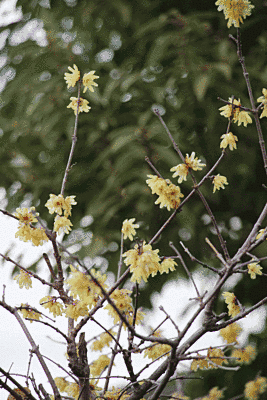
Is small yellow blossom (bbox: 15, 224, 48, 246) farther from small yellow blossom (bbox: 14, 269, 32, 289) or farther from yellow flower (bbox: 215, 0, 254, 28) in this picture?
yellow flower (bbox: 215, 0, 254, 28)

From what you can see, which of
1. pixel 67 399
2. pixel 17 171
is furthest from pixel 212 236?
pixel 67 399

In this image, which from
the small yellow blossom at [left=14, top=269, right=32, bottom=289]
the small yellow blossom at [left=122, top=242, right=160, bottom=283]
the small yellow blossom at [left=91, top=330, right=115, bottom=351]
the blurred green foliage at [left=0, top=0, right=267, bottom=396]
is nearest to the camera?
the small yellow blossom at [left=122, top=242, right=160, bottom=283]

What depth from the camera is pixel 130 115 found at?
5.02 ft

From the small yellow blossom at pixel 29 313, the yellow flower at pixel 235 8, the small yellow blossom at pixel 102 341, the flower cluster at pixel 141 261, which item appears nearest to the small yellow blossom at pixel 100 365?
the small yellow blossom at pixel 102 341

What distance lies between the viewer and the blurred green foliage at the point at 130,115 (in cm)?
139

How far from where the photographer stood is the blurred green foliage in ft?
4.57

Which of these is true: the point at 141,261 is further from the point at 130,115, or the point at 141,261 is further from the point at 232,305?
the point at 130,115

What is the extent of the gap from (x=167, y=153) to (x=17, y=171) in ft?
2.32

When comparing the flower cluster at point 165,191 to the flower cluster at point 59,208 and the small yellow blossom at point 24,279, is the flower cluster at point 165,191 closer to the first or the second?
the flower cluster at point 59,208

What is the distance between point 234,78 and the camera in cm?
151

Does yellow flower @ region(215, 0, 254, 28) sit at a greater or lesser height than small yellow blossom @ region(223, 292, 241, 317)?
greater

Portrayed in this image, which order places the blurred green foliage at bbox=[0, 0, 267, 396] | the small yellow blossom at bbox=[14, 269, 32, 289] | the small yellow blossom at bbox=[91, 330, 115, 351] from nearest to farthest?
the small yellow blossom at bbox=[14, 269, 32, 289] < the small yellow blossom at bbox=[91, 330, 115, 351] < the blurred green foliage at bbox=[0, 0, 267, 396]

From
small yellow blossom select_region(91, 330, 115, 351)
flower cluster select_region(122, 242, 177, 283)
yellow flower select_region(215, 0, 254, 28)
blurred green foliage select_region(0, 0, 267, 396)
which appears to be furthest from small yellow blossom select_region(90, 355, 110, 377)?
yellow flower select_region(215, 0, 254, 28)

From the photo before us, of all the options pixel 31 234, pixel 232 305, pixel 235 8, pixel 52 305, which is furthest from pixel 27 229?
pixel 235 8
